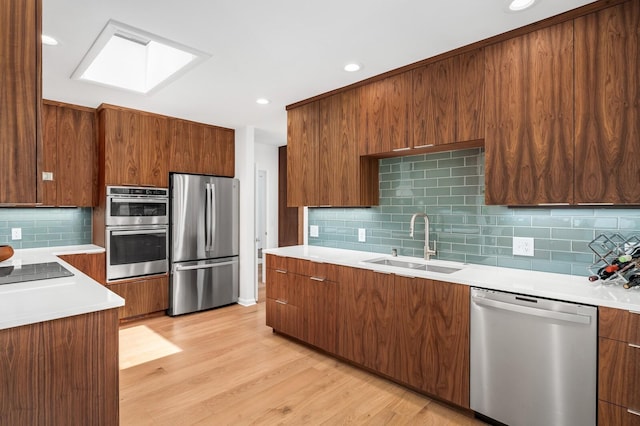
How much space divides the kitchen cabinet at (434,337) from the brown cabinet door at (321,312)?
2.07ft

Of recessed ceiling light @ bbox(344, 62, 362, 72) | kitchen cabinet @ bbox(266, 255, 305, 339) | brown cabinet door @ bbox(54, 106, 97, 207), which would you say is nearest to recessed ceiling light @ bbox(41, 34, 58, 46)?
brown cabinet door @ bbox(54, 106, 97, 207)

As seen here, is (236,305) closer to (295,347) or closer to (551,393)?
(295,347)

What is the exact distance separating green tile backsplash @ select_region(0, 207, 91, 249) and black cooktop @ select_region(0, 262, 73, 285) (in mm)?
1662

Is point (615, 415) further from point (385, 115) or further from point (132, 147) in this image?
point (132, 147)

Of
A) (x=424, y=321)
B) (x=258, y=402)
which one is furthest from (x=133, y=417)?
(x=424, y=321)

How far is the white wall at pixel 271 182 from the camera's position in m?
6.13

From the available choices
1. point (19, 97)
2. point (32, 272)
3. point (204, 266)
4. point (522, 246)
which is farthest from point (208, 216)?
point (522, 246)

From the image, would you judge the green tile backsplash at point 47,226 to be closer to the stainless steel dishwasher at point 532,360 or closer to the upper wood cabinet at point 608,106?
the stainless steel dishwasher at point 532,360

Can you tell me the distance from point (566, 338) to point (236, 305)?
12.4ft

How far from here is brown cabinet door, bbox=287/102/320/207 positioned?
346 cm

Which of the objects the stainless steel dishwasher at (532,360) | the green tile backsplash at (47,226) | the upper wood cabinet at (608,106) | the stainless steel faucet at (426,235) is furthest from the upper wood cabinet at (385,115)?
the green tile backsplash at (47,226)

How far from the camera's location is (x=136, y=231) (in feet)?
12.8

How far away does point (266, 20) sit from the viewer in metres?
2.06

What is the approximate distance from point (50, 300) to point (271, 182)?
4.92 m
